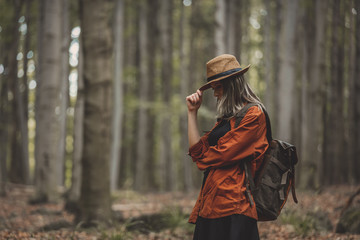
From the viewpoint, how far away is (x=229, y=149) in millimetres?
3072

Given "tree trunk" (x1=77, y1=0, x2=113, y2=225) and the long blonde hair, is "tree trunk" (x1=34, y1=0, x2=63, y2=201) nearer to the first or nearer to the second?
"tree trunk" (x1=77, y1=0, x2=113, y2=225)

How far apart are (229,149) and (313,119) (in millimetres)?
11133

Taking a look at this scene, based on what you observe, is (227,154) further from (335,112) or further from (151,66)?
(151,66)

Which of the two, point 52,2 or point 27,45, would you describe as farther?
point 27,45

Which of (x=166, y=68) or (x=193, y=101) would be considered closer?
(x=193, y=101)

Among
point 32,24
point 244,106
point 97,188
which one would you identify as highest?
point 32,24

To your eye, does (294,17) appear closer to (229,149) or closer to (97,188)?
(97,188)

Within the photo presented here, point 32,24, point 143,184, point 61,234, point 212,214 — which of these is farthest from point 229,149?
point 32,24

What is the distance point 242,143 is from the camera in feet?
10.1

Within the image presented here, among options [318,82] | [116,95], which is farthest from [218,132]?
[116,95]

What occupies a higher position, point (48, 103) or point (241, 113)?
point (48, 103)

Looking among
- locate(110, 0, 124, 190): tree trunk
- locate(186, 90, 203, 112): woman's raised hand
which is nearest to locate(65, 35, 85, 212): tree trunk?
locate(110, 0, 124, 190): tree trunk

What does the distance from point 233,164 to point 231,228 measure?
0.50 metres

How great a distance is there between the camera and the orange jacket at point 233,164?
3.08m
